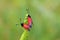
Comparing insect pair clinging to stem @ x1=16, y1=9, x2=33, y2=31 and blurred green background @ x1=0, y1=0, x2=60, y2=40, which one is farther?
blurred green background @ x1=0, y1=0, x2=60, y2=40

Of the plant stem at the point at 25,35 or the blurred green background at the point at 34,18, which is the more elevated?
the blurred green background at the point at 34,18

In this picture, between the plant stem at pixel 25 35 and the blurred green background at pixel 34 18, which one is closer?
the plant stem at pixel 25 35

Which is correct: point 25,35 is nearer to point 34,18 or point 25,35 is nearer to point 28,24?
point 28,24

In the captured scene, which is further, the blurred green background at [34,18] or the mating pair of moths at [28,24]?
the blurred green background at [34,18]

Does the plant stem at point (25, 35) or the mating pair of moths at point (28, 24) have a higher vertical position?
the mating pair of moths at point (28, 24)

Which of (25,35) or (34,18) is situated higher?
(34,18)

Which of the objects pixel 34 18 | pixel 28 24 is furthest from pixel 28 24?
pixel 34 18

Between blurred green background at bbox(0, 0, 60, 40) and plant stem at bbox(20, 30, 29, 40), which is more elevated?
blurred green background at bbox(0, 0, 60, 40)

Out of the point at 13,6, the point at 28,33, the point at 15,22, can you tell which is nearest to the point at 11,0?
the point at 13,6
